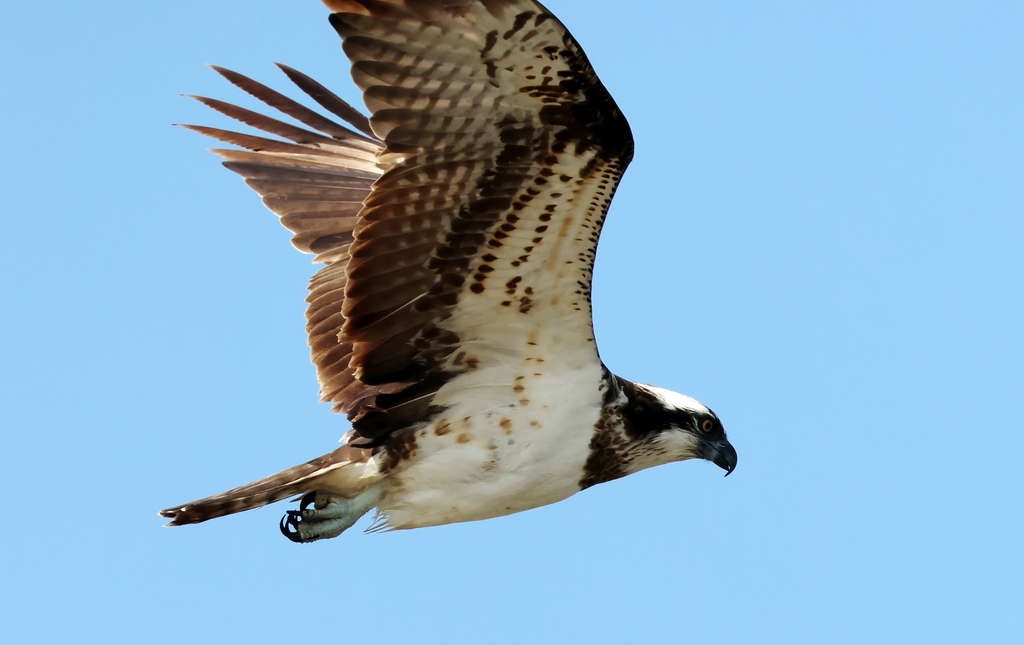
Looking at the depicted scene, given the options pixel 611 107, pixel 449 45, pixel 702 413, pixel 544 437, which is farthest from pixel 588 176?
pixel 702 413

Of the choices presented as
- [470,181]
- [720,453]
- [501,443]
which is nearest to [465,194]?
[470,181]

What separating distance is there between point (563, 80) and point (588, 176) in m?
0.50

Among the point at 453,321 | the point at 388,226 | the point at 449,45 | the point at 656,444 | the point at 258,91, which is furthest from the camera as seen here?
the point at 258,91

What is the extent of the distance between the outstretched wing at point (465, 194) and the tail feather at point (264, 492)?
0.71ft

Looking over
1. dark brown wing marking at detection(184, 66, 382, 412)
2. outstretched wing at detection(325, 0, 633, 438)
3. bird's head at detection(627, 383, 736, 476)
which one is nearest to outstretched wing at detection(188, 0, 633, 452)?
outstretched wing at detection(325, 0, 633, 438)

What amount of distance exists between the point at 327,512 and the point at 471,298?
1456 millimetres

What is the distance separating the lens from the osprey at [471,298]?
251 inches

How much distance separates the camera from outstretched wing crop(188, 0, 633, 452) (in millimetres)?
6312

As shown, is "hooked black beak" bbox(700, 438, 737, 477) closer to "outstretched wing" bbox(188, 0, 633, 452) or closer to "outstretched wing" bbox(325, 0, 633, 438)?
"outstretched wing" bbox(188, 0, 633, 452)

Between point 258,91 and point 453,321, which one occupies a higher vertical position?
point 258,91

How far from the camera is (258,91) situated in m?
9.13

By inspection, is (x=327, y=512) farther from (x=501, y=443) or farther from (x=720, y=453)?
(x=720, y=453)

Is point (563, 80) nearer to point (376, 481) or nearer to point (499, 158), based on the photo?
point (499, 158)

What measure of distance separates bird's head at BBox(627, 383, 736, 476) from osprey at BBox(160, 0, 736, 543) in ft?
0.04
